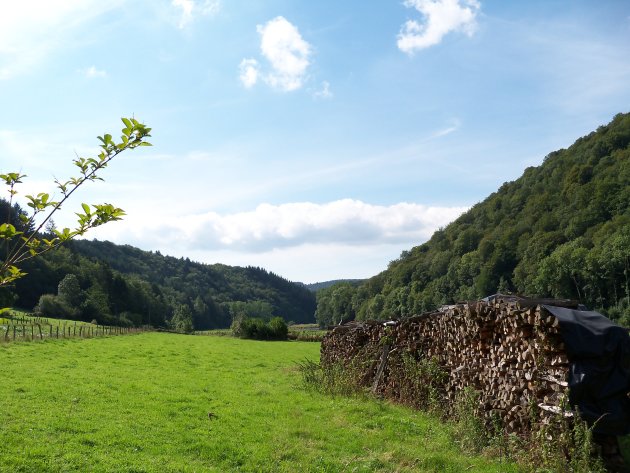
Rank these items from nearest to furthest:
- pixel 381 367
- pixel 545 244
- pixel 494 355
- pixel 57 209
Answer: pixel 57 209 < pixel 494 355 < pixel 381 367 < pixel 545 244

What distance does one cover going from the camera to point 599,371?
25.0ft

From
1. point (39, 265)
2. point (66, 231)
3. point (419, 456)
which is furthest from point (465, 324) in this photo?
point (39, 265)

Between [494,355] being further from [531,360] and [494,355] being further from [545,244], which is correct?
[545,244]

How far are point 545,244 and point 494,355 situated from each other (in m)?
72.6

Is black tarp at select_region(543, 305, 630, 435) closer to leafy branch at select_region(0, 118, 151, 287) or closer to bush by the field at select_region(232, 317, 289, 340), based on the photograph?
leafy branch at select_region(0, 118, 151, 287)

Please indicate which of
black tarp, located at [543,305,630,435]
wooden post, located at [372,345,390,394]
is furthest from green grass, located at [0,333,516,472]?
black tarp, located at [543,305,630,435]

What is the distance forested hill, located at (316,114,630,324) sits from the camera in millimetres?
63531

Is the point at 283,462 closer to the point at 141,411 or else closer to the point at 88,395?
the point at 141,411

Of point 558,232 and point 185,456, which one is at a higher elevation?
point 558,232

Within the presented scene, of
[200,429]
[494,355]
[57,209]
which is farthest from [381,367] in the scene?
[57,209]

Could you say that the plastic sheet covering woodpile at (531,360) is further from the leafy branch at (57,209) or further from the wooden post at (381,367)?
the leafy branch at (57,209)

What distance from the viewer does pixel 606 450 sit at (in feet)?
24.3

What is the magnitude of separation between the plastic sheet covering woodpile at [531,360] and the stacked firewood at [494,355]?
0.06ft

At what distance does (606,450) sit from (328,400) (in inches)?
287
